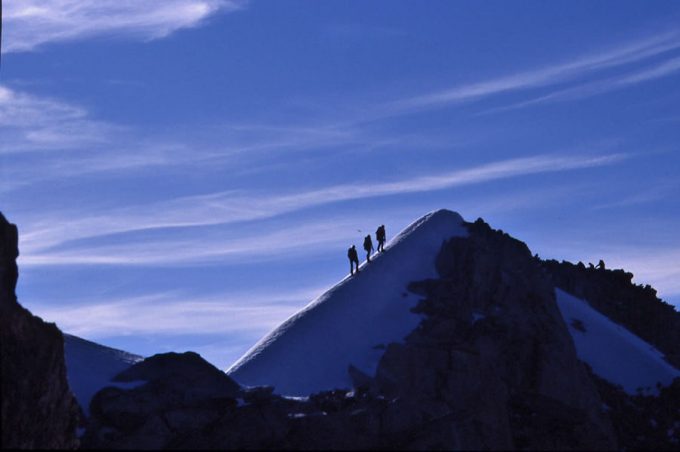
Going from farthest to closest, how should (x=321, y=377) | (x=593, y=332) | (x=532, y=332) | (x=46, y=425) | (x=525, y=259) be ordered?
1. (x=593, y=332)
2. (x=525, y=259)
3. (x=532, y=332)
4. (x=321, y=377)
5. (x=46, y=425)

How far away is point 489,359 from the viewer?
71.4 m

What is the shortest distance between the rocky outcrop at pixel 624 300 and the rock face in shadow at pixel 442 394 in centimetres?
1782

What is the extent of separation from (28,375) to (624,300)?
5208 centimetres

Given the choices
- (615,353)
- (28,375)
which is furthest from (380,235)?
(28,375)

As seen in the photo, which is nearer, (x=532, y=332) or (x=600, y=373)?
(x=532, y=332)

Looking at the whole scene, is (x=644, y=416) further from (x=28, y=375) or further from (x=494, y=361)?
(x=28, y=375)

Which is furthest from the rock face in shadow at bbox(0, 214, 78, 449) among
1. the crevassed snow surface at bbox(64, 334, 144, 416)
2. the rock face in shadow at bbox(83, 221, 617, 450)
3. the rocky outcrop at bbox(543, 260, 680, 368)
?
the rocky outcrop at bbox(543, 260, 680, 368)

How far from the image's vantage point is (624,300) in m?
100

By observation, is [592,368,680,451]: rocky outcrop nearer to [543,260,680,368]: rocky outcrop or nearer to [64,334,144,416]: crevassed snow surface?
[543,260,680,368]: rocky outcrop

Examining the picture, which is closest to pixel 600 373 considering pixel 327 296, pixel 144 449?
pixel 327 296

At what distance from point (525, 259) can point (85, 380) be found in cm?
2647

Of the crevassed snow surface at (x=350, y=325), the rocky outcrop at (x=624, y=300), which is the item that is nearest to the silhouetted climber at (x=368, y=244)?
the crevassed snow surface at (x=350, y=325)

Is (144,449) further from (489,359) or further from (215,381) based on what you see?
(489,359)

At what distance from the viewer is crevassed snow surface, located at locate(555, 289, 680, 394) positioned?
8194 cm
